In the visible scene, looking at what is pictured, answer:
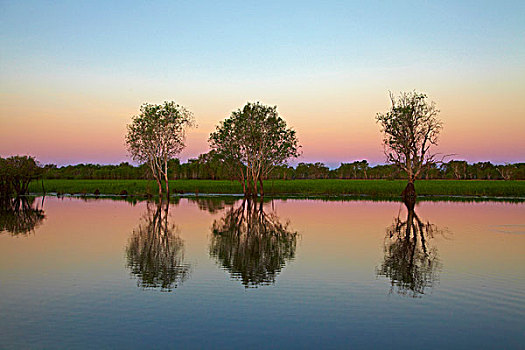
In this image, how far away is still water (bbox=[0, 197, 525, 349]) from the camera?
933cm

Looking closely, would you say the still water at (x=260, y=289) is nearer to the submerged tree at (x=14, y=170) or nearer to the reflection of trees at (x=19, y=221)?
the reflection of trees at (x=19, y=221)

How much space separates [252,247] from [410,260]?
24.1 feet

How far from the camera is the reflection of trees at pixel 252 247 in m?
15.3

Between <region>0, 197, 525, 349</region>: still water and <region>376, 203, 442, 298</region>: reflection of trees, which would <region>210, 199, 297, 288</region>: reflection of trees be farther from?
<region>376, 203, 442, 298</region>: reflection of trees

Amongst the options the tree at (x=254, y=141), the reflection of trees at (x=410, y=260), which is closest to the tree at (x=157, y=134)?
the tree at (x=254, y=141)

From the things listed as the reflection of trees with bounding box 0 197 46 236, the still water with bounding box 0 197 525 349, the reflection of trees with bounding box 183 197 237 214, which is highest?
Answer: the reflection of trees with bounding box 183 197 237 214

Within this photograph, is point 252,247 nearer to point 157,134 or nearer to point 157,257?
point 157,257

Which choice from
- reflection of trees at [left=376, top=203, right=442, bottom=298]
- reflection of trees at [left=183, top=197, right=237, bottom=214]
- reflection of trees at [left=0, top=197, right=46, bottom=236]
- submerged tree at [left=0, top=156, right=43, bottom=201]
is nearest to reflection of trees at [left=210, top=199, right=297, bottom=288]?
reflection of trees at [left=376, top=203, right=442, bottom=298]

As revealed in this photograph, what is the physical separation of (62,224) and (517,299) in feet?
91.9

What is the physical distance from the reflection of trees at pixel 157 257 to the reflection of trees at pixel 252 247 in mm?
1766

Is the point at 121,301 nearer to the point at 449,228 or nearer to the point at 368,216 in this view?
the point at 449,228

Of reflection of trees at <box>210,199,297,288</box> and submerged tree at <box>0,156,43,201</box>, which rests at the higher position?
submerged tree at <box>0,156,43,201</box>

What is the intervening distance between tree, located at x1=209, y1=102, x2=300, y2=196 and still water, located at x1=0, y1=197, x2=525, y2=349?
1343 inches

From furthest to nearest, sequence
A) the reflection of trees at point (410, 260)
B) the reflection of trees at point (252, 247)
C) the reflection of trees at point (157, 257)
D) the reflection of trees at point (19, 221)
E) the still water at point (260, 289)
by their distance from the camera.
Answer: the reflection of trees at point (19, 221) → the reflection of trees at point (252, 247) → the reflection of trees at point (157, 257) → the reflection of trees at point (410, 260) → the still water at point (260, 289)
